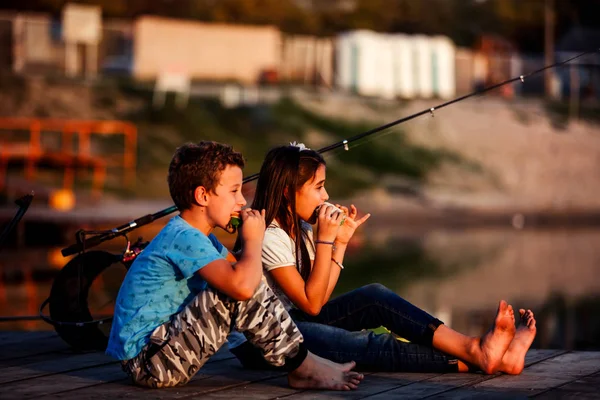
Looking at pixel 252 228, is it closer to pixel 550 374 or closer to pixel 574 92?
pixel 550 374

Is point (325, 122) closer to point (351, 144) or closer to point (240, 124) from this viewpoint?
point (240, 124)

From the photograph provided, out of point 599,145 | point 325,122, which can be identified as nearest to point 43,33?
point 325,122

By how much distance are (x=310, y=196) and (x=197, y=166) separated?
71cm

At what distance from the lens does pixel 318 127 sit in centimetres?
3297

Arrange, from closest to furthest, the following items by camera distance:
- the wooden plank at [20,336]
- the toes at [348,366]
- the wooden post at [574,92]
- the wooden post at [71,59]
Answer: the toes at [348,366] < the wooden plank at [20,336] < the wooden post at [71,59] < the wooden post at [574,92]

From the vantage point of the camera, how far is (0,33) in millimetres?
32281

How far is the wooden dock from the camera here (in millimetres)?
4547

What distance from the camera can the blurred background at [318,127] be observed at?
21500 mm

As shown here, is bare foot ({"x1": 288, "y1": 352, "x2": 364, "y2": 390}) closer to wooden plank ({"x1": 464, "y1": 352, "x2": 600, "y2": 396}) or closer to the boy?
the boy

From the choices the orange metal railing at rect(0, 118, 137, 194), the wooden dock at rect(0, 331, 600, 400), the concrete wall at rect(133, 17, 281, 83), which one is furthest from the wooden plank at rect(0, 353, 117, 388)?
the concrete wall at rect(133, 17, 281, 83)

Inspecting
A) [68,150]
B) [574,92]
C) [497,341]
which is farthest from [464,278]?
[574,92]

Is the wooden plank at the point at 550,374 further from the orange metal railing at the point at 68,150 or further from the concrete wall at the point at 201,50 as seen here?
the concrete wall at the point at 201,50

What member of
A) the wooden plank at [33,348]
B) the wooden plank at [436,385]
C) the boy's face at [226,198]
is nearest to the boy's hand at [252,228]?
the boy's face at [226,198]

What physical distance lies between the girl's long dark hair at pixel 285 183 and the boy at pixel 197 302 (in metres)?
0.45
